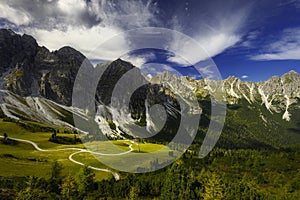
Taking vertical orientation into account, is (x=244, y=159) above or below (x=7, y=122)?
below

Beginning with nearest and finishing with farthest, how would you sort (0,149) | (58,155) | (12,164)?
1. (12,164)
2. (0,149)
3. (58,155)

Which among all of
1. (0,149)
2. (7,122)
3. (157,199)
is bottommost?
(157,199)

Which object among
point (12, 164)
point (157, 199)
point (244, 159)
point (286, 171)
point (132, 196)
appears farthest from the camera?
point (244, 159)

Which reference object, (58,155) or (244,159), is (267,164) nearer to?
(244,159)

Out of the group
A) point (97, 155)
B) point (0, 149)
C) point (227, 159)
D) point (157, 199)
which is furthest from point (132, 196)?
point (227, 159)

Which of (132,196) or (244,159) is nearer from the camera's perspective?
(132,196)

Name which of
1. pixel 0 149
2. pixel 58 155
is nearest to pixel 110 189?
pixel 58 155

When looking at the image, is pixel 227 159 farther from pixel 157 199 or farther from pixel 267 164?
pixel 157 199

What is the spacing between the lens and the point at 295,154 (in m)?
196

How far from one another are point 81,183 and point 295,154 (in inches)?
7399

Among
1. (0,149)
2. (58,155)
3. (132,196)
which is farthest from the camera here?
(58,155)

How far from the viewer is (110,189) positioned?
81875 millimetres

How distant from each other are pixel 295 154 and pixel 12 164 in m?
208

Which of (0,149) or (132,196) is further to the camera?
(0,149)
